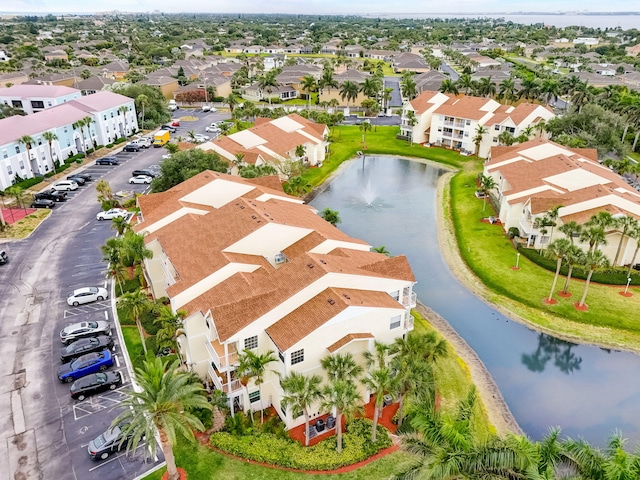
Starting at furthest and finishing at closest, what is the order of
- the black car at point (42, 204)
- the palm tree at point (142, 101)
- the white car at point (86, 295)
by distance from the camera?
the palm tree at point (142, 101), the black car at point (42, 204), the white car at point (86, 295)

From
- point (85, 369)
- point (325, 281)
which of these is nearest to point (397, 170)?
point (325, 281)

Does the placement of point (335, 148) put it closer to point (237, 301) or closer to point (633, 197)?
point (633, 197)

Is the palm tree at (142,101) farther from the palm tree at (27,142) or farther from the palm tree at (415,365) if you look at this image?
the palm tree at (415,365)

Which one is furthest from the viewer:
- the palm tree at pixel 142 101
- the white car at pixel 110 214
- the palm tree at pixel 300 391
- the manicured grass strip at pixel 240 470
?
the palm tree at pixel 142 101

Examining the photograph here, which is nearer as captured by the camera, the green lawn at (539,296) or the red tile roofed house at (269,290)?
the red tile roofed house at (269,290)

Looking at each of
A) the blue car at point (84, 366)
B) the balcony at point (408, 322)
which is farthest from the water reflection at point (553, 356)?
the blue car at point (84, 366)

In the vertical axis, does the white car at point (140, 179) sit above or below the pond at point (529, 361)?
above

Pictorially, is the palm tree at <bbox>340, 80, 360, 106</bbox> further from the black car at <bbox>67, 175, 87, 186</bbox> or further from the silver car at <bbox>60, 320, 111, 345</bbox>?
the silver car at <bbox>60, 320, 111, 345</bbox>

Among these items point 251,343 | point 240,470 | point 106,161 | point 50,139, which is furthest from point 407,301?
point 106,161
